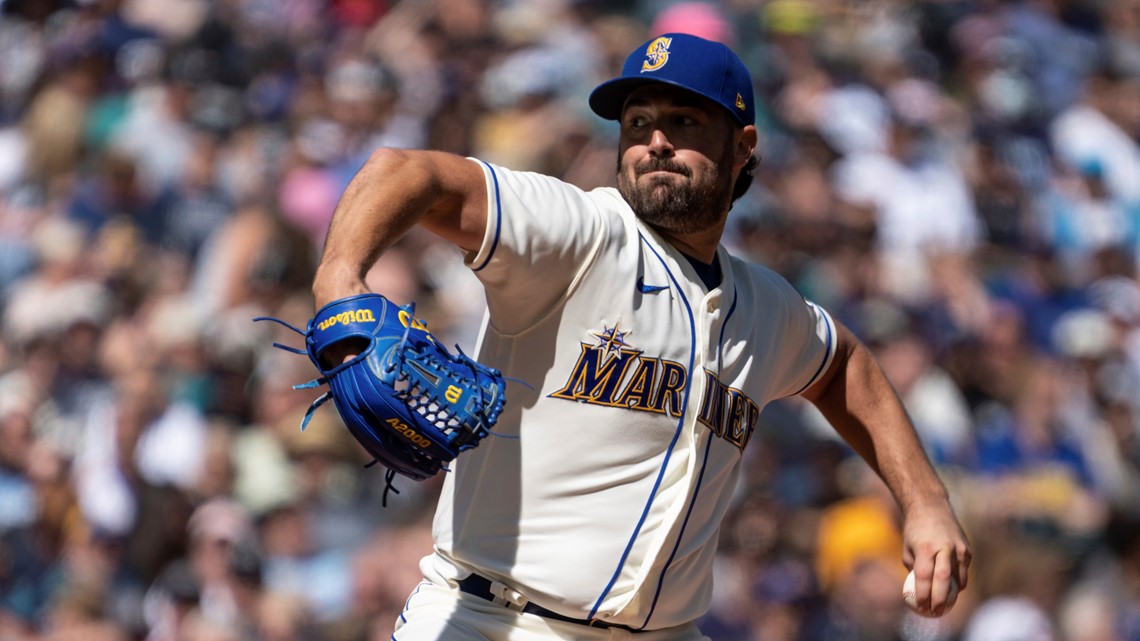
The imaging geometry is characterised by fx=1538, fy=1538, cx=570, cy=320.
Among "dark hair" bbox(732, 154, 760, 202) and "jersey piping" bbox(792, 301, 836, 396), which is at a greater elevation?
"dark hair" bbox(732, 154, 760, 202)

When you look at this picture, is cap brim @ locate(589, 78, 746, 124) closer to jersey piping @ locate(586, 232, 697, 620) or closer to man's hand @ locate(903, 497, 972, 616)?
jersey piping @ locate(586, 232, 697, 620)

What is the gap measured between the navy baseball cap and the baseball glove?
1.07 m

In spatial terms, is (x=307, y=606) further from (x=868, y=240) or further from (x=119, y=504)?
(x=868, y=240)

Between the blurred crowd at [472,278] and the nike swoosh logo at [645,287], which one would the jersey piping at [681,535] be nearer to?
the nike swoosh logo at [645,287]

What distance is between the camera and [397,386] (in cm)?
267

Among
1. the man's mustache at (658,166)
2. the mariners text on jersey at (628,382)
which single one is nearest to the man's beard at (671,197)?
the man's mustache at (658,166)

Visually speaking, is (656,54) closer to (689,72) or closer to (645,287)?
(689,72)

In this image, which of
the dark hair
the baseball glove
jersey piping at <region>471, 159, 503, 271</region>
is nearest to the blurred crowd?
the dark hair

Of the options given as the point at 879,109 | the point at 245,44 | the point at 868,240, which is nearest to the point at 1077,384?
the point at 868,240

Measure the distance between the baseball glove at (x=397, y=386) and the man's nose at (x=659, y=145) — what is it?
3.29 ft

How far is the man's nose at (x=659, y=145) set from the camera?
3.58 m

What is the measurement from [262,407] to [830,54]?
5374 millimetres

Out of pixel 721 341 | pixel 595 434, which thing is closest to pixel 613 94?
pixel 721 341

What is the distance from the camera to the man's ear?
381 centimetres
